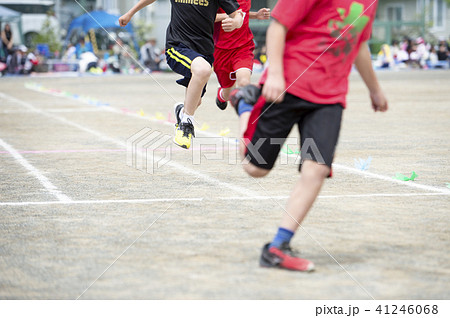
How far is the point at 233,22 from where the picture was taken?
830 cm

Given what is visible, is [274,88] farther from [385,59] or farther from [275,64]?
[385,59]

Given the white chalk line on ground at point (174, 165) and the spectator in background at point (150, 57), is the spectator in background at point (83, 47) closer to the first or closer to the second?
→ the spectator in background at point (150, 57)

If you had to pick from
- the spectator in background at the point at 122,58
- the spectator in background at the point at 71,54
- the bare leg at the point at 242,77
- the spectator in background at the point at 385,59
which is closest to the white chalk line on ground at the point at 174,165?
the bare leg at the point at 242,77

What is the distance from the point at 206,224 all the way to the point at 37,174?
307 centimetres

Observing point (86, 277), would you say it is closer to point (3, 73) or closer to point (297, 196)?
point (297, 196)

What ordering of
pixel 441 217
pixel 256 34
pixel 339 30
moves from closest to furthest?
pixel 339 30 < pixel 441 217 < pixel 256 34

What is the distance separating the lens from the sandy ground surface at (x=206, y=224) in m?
4.09

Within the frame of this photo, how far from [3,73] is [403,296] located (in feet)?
118

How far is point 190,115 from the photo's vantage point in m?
8.73

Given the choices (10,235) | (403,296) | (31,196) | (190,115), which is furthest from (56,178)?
(403,296)

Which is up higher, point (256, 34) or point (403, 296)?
point (403, 296)

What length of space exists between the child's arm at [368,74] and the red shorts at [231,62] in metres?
3.86

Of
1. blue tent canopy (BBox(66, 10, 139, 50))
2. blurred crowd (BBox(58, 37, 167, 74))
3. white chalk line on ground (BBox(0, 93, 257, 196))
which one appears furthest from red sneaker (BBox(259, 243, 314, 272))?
blue tent canopy (BBox(66, 10, 139, 50))

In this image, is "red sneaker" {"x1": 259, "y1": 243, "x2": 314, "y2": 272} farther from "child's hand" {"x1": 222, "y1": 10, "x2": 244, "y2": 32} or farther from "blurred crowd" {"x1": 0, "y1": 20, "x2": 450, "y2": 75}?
"blurred crowd" {"x1": 0, "y1": 20, "x2": 450, "y2": 75}
